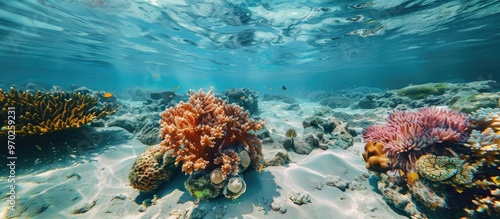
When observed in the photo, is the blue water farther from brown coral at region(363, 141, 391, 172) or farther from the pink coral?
brown coral at region(363, 141, 391, 172)

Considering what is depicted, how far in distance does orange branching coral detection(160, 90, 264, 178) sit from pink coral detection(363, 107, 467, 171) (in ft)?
8.51

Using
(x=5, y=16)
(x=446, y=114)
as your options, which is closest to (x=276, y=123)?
(x=446, y=114)

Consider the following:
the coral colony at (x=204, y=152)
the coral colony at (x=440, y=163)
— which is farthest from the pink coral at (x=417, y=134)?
the coral colony at (x=204, y=152)

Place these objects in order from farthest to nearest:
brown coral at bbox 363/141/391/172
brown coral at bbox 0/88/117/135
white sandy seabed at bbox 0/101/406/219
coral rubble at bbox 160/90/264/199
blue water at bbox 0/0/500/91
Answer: blue water at bbox 0/0/500/91 → brown coral at bbox 0/88/117/135 → brown coral at bbox 363/141/391/172 → white sandy seabed at bbox 0/101/406/219 → coral rubble at bbox 160/90/264/199

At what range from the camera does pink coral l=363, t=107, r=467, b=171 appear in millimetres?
3336

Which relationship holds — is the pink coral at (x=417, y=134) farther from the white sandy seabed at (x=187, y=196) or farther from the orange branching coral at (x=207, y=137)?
the orange branching coral at (x=207, y=137)

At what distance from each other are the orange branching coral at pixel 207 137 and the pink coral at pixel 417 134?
8.51 feet

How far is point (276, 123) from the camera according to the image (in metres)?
9.94

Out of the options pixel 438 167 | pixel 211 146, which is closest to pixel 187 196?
pixel 211 146

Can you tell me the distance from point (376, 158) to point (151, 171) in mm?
4350

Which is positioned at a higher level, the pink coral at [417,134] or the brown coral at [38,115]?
the pink coral at [417,134]

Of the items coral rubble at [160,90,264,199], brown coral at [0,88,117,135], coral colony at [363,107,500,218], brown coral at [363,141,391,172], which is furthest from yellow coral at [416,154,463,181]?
brown coral at [0,88,117,135]

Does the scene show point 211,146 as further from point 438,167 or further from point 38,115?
point 38,115

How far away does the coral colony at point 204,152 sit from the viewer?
3.11m
